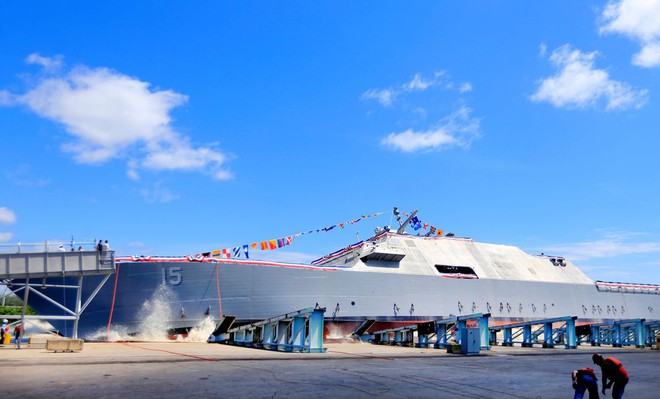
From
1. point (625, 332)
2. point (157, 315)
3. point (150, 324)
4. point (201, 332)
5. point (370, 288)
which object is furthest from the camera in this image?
point (370, 288)

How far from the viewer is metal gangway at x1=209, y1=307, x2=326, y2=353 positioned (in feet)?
72.0

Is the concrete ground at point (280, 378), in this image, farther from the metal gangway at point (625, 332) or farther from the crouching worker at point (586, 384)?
the metal gangway at point (625, 332)

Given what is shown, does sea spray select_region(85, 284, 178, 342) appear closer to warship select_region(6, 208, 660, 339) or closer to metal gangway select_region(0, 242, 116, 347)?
warship select_region(6, 208, 660, 339)

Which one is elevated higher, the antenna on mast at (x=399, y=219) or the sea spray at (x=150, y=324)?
the antenna on mast at (x=399, y=219)

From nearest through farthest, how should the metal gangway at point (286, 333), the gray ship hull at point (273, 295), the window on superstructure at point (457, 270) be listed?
the metal gangway at point (286, 333) < the gray ship hull at point (273, 295) < the window on superstructure at point (457, 270)

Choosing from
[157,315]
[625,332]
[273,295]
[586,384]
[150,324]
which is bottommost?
[625,332]

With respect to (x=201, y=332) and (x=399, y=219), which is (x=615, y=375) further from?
(x=399, y=219)

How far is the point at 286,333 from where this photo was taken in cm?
2369

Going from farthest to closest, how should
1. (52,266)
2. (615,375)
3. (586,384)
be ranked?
1. (52,266)
2. (615,375)
3. (586,384)

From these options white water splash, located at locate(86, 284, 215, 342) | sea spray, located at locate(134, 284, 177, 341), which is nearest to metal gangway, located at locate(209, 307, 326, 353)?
white water splash, located at locate(86, 284, 215, 342)

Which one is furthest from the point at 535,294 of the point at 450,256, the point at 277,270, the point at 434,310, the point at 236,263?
the point at 236,263

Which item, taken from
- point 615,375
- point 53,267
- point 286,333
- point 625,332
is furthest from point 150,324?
point 625,332

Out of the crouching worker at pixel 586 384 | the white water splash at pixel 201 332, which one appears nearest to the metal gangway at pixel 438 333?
the white water splash at pixel 201 332

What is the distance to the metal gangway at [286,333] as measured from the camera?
2194cm
